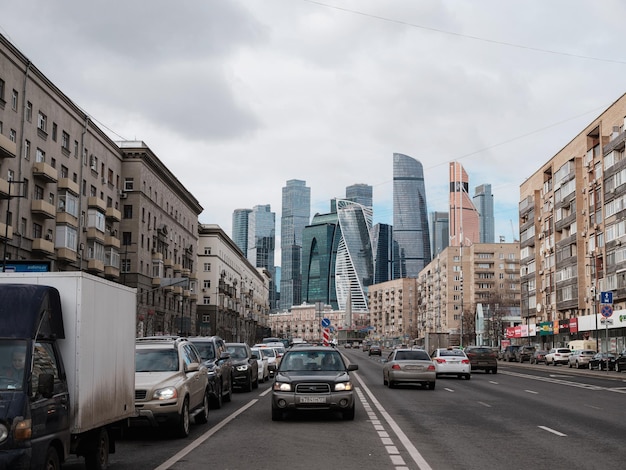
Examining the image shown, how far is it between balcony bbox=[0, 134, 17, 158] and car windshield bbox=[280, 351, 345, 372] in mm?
32584

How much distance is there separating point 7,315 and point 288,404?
8931 millimetres

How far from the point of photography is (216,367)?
65.9ft

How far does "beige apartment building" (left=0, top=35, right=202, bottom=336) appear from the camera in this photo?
4781 cm

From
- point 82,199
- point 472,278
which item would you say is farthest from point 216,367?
point 472,278

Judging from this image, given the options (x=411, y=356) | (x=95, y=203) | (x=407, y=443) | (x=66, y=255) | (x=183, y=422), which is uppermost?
(x=95, y=203)

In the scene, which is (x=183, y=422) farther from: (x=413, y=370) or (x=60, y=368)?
(x=413, y=370)

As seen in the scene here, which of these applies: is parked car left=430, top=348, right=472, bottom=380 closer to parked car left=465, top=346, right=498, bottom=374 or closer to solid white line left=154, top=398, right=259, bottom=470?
parked car left=465, top=346, right=498, bottom=374

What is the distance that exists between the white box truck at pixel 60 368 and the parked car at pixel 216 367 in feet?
29.9

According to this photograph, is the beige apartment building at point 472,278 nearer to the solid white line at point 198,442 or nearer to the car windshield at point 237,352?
the car windshield at point 237,352

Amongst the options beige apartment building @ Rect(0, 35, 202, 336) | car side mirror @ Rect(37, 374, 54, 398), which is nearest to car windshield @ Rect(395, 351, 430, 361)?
beige apartment building @ Rect(0, 35, 202, 336)

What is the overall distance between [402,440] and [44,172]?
142ft

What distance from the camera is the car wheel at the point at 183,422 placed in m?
13.1

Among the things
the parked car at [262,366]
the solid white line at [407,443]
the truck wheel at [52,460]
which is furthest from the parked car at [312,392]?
the parked car at [262,366]

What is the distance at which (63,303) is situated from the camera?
336 inches
